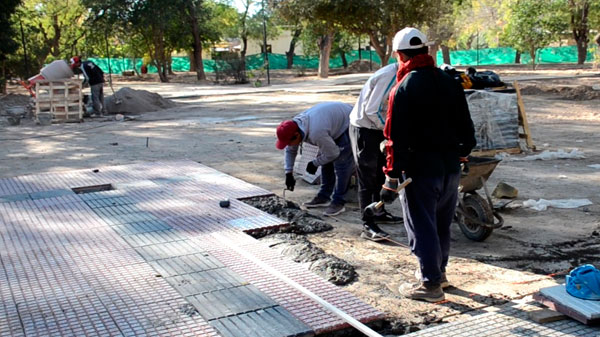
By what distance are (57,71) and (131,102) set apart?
264 cm

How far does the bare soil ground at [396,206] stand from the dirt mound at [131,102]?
1.76 feet

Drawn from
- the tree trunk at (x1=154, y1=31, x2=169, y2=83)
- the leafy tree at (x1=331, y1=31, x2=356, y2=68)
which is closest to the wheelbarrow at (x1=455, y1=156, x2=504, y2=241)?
the tree trunk at (x1=154, y1=31, x2=169, y2=83)

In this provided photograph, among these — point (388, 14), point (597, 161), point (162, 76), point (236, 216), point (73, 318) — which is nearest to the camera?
point (73, 318)

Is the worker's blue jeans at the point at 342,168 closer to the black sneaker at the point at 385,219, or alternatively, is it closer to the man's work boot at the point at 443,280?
the black sneaker at the point at 385,219

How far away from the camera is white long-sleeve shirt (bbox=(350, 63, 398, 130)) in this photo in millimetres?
5309

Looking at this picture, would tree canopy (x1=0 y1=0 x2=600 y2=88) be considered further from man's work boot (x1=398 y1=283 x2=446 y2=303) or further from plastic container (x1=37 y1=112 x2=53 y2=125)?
man's work boot (x1=398 y1=283 x2=446 y2=303)

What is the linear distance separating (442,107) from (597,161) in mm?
5700

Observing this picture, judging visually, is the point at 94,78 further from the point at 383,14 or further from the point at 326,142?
the point at 326,142

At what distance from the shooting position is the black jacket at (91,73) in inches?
653

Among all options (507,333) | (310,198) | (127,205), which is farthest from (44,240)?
(507,333)

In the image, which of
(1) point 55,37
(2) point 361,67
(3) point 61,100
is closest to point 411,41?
(3) point 61,100

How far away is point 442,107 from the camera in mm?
3934

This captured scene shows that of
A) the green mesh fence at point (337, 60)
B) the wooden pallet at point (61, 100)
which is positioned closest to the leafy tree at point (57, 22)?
the green mesh fence at point (337, 60)

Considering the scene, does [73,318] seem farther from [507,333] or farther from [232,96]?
[232,96]
